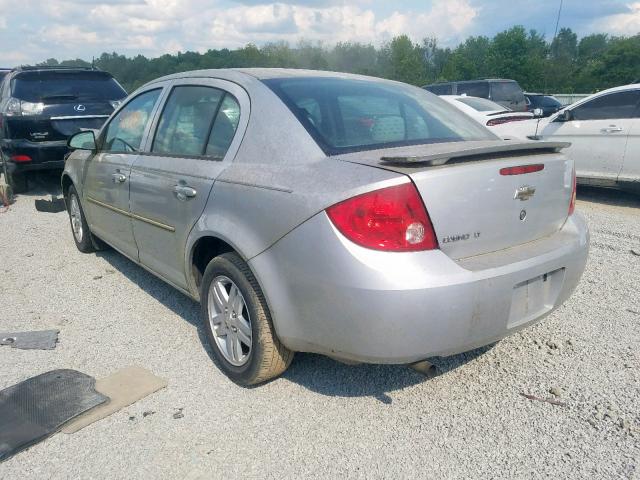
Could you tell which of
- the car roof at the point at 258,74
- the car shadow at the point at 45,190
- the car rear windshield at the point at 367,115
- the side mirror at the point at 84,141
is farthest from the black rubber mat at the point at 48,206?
the car rear windshield at the point at 367,115

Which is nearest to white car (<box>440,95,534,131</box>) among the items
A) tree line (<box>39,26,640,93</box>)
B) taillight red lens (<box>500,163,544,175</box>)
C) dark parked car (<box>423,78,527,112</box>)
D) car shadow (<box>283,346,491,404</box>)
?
dark parked car (<box>423,78,527,112</box>)

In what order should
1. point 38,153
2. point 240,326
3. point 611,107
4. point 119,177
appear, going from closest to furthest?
point 240,326 → point 119,177 → point 611,107 → point 38,153

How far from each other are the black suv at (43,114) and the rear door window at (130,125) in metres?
4.03

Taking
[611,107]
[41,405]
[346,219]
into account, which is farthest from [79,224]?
[611,107]

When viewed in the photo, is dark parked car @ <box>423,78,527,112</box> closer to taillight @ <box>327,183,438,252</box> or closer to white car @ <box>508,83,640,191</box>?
white car @ <box>508,83,640,191</box>

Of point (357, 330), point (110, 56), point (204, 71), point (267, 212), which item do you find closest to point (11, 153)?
point (204, 71)

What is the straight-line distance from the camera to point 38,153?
8.18 meters

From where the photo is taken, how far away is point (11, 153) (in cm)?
826

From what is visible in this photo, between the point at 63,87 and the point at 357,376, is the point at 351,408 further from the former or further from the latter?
the point at 63,87

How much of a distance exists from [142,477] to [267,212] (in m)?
1.27

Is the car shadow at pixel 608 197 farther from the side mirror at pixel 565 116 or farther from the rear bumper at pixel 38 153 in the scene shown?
the rear bumper at pixel 38 153

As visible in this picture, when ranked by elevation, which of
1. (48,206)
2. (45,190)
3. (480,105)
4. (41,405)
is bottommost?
(45,190)

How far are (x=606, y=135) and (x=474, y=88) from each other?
30.8 ft

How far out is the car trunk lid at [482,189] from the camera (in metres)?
2.37
